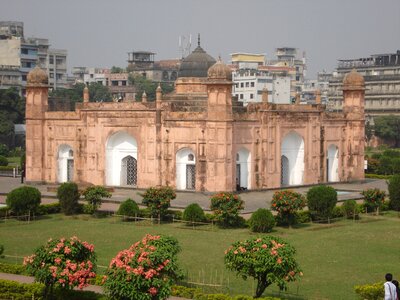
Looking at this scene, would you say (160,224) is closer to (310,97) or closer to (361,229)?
(361,229)

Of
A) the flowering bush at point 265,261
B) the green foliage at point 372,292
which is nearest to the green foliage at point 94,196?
the flowering bush at point 265,261

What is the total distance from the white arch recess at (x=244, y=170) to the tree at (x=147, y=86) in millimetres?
52280

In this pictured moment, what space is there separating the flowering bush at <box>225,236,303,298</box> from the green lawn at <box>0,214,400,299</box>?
1.44 metres

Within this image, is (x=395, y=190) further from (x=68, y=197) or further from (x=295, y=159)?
(x=68, y=197)

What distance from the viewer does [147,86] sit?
10112 centimetres

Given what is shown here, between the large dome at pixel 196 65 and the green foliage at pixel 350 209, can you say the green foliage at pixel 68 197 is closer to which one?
the green foliage at pixel 350 209

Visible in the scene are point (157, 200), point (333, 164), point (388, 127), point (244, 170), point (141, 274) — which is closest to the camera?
point (141, 274)

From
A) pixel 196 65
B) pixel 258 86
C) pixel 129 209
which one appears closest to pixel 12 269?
pixel 129 209

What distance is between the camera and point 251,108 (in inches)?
1532

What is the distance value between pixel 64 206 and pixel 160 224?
4208mm

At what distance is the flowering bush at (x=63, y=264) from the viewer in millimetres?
16688

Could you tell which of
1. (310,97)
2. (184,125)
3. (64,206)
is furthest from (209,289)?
(310,97)

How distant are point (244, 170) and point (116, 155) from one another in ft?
20.3

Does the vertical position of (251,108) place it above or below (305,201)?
above
